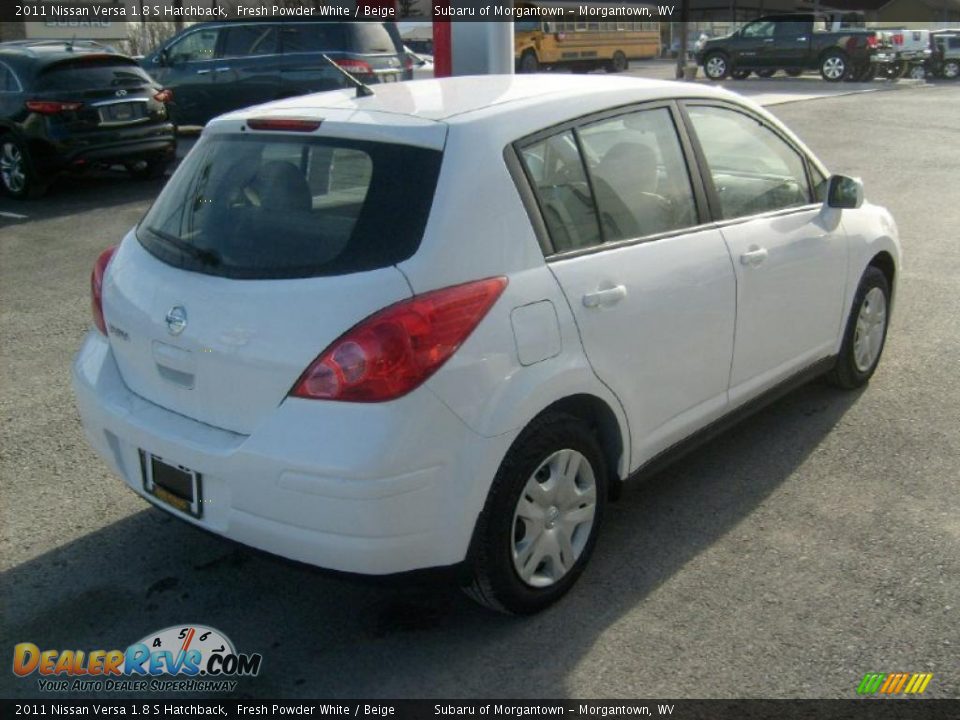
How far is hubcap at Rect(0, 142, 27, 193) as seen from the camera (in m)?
11.3

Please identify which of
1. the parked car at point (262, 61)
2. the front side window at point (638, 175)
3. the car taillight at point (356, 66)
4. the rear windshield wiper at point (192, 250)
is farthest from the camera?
the parked car at point (262, 61)

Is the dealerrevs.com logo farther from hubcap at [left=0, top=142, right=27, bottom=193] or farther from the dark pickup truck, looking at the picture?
the dark pickup truck

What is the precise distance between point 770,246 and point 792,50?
28.6m

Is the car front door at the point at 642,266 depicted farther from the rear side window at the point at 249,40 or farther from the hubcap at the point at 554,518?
the rear side window at the point at 249,40

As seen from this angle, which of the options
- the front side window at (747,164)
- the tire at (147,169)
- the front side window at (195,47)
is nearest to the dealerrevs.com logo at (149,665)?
the front side window at (747,164)

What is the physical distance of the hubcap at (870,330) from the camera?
5.16 metres

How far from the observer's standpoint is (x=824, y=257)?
4.60 m

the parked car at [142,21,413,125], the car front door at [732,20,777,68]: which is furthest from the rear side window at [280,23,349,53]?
the car front door at [732,20,777,68]

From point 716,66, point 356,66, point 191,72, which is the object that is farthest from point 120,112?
point 716,66

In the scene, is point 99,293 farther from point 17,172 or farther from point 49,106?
point 17,172

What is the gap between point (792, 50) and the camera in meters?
30.3

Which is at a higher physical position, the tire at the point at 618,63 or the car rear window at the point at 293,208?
the car rear window at the point at 293,208

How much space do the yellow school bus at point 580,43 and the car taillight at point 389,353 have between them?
2954 centimetres

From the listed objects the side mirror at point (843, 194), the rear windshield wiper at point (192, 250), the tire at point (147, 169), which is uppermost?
the rear windshield wiper at point (192, 250)
